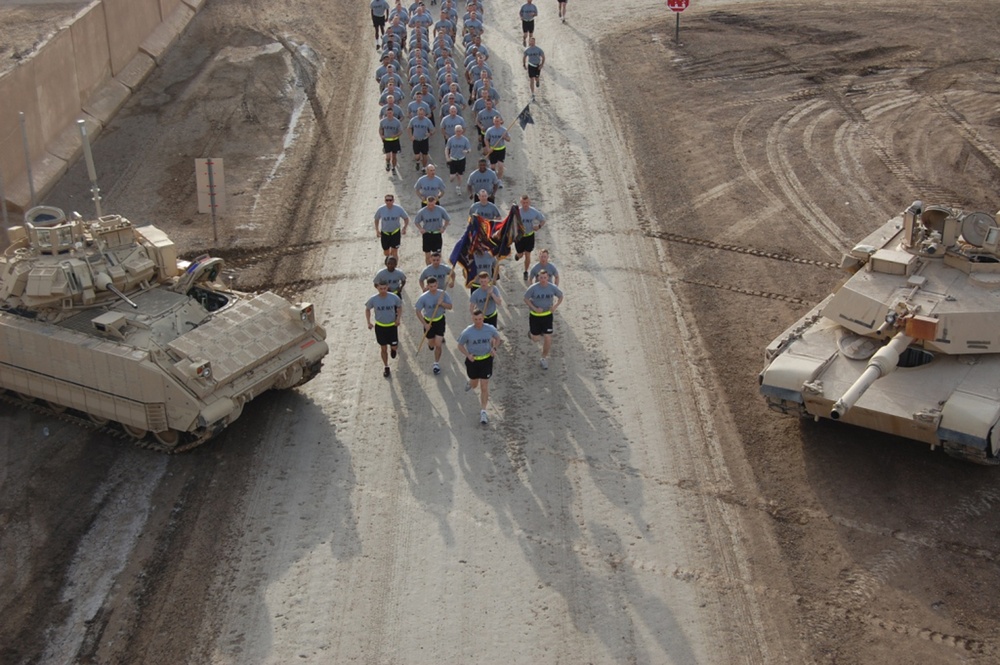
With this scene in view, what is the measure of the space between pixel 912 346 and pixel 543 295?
4.54 meters

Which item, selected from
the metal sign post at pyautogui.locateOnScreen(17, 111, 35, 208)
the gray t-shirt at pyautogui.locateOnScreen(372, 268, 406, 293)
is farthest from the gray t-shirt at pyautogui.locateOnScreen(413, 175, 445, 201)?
the metal sign post at pyautogui.locateOnScreen(17, 111, 35, 208)

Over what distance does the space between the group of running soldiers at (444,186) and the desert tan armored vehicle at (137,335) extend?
150 cm

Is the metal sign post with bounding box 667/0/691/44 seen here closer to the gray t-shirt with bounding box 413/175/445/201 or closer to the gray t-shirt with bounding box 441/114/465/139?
the gray t-shirt with bounding box 441/114/465/139

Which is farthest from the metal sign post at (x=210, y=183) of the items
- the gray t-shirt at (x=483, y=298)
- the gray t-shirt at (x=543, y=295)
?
the gray t-shirt at (x=543, y=295)

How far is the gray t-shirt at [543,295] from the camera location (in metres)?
14.5

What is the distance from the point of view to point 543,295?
572 inches

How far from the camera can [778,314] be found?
16344 mm

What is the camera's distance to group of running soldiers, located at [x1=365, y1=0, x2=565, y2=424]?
46.8 feet

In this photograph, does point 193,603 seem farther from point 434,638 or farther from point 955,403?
point 955,403

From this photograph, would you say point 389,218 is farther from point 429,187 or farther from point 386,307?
point 386,307

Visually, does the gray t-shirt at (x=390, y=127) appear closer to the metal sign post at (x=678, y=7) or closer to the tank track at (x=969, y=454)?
the metal sign post at (x=678, y=7)

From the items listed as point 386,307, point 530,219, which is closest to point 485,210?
point 530,219

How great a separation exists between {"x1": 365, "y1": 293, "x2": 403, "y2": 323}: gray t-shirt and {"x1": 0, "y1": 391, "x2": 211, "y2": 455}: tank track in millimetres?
2696

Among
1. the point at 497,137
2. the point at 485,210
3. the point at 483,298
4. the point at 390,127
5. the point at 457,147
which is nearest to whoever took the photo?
the point at 483,298
